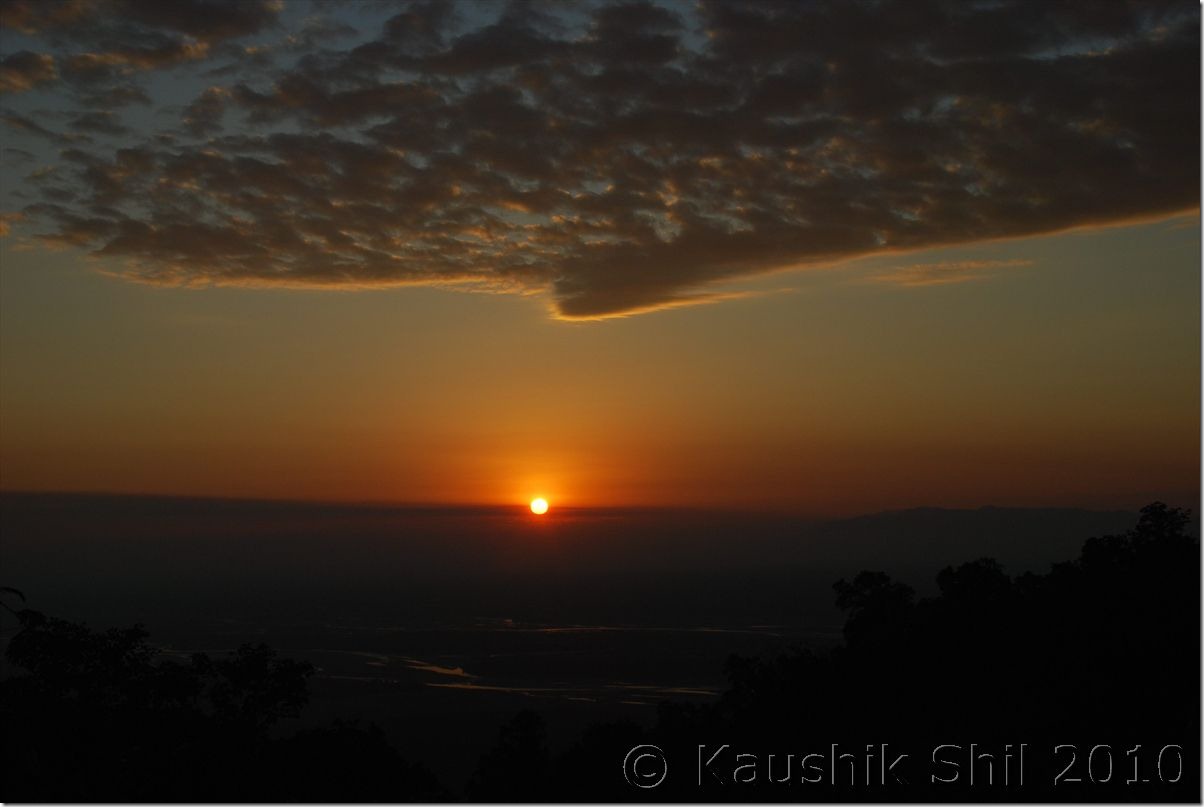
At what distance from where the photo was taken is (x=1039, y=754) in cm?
1722

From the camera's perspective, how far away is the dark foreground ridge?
16.8m

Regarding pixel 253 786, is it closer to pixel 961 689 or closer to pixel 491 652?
pixel 961 689

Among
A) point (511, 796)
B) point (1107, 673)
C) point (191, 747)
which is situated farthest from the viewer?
point (511, 796)

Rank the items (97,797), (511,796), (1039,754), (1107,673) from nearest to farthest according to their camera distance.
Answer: (97,797)
(1039,754)
(1107,673)
(511,796)

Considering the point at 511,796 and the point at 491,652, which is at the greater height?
the point at 491,652

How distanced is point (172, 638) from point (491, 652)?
28638 millimetres

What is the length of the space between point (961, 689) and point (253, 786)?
534 inches

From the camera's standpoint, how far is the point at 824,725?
21859 millimetres

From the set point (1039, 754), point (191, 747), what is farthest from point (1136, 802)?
point (191, 747)

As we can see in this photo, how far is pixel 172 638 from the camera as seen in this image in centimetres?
9588

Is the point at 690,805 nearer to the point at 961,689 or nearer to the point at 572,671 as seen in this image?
the point at 961,689

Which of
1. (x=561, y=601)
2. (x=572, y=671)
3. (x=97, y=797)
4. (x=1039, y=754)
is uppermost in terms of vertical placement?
(x=561, y=601)

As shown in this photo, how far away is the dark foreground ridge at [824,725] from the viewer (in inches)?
661

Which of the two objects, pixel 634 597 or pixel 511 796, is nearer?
pixel 511 796
